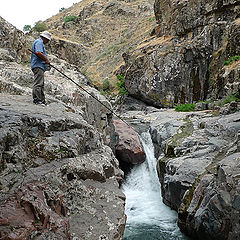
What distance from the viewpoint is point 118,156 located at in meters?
11.3

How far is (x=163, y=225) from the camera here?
6.90 metres

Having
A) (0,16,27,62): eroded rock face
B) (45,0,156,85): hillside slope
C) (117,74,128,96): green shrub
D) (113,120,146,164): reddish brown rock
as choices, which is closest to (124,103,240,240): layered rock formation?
(113,120,146,164): reddish brown rock

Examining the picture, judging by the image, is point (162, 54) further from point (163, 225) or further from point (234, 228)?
point (234, 228)

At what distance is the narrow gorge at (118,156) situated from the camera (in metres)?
3.12

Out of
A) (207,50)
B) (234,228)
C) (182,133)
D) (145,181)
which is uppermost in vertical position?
(207,50)

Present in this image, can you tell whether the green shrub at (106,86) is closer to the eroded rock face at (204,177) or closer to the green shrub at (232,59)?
the green shrub at (232,59)

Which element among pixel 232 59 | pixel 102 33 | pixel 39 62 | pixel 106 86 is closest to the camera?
pixel 39 62

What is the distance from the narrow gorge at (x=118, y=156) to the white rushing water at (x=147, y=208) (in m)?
0.04

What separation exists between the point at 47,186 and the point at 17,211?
582 mm

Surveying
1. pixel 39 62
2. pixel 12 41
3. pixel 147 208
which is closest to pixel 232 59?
pixel 147 208

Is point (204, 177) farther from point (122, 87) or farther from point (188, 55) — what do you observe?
point (122, 87)

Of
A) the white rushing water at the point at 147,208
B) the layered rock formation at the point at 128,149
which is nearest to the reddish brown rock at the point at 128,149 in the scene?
the layered rock formation at the point at 128,149

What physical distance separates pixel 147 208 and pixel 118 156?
352 cm

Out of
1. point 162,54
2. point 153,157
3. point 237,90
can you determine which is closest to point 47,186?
point 153,157
